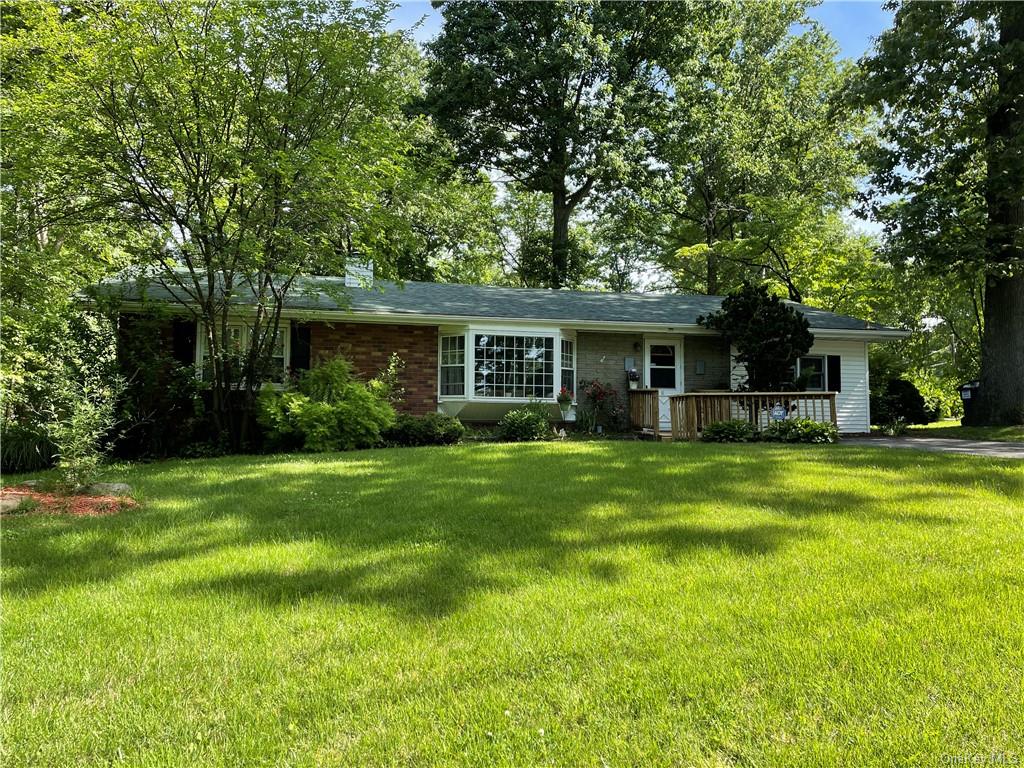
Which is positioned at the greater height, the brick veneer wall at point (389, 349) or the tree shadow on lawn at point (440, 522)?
the brick veneer wall at point (389, 349)

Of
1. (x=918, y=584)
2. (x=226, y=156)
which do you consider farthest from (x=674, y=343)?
(x=918, y=584)

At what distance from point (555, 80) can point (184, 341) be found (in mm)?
14897

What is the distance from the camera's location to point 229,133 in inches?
394

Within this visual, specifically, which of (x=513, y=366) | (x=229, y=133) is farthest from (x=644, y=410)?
(x=229, y=133)

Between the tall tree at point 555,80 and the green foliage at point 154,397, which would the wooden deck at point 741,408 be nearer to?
the green foliage at point 154,397

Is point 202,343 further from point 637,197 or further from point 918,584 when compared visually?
point 637,197

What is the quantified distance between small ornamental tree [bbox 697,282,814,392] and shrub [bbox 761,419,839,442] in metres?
2.06

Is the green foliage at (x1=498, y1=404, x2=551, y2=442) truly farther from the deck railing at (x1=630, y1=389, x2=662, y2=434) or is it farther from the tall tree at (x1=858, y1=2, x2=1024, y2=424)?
the tall tree at (x1=858, y1=2, x2=1024, y2=424)

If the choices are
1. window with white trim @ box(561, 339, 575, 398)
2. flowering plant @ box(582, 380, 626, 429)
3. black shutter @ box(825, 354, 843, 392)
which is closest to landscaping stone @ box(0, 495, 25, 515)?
window with white trim @ box(561, 339, 575, 398)

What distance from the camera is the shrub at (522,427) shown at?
1213cm

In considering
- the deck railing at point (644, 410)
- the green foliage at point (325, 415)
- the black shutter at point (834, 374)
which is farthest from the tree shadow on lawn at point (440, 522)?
the black shutter at point (834, 374)

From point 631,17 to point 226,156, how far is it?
659 inches

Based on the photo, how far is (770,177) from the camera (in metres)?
24.3

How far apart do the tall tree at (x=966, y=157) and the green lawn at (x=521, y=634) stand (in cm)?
1139
